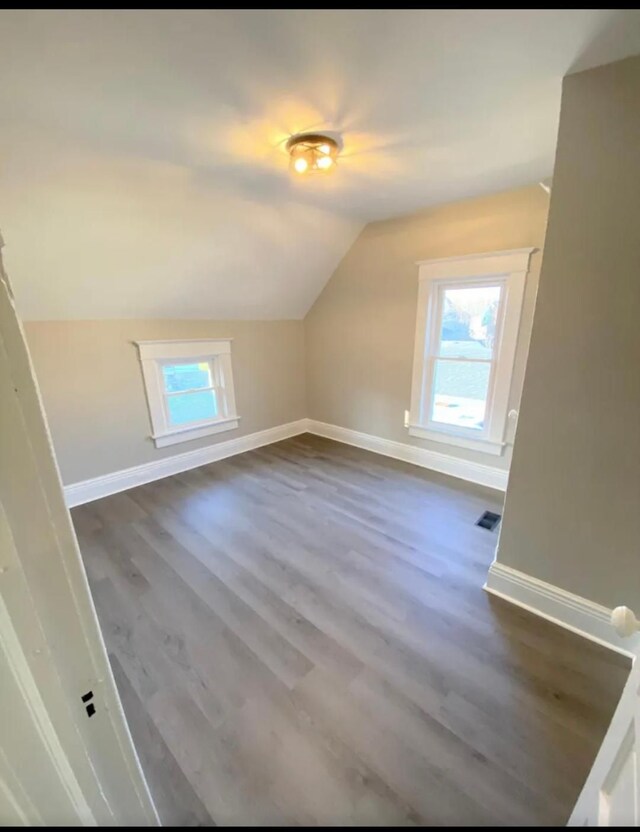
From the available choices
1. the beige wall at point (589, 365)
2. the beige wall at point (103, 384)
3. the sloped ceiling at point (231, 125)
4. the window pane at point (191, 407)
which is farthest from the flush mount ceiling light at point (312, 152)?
the window pane at point (191, 407)

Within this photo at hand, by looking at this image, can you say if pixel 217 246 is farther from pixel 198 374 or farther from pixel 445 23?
pixel 445 23

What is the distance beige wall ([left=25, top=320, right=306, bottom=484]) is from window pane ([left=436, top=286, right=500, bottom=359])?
6.45 ft

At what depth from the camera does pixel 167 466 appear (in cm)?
331

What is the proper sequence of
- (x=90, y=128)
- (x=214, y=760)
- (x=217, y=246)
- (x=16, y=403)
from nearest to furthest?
(x=16, y=403) < (x=214, y=760) < (x=90, y=128) < (x=217, y=246)

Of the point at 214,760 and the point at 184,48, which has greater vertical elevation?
the point at 184,48

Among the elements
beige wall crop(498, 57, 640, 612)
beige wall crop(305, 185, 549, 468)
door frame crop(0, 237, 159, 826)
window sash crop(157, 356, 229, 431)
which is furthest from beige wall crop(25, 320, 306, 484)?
beige wall crop(498, 57, 640, 612)

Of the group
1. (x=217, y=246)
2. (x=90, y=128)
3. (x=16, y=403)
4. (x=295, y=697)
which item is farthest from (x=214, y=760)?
(x=217, y=246)

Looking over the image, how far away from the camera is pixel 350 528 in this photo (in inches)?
96.1

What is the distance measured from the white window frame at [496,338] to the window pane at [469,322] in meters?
0.06

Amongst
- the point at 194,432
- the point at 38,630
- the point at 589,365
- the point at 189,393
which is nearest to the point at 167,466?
the point at 194,432

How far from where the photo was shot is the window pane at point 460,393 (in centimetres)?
296

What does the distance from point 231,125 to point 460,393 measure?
2541mm

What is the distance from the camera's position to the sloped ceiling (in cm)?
104

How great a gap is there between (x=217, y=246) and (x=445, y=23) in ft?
6.68
